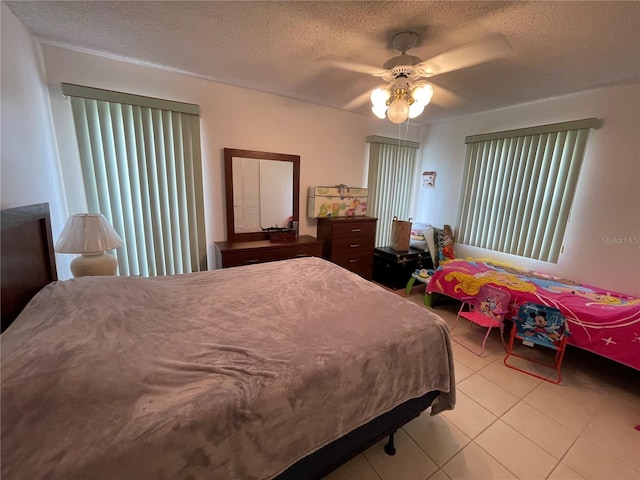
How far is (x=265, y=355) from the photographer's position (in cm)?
104

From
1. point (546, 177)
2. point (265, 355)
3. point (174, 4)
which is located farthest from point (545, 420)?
point (174, 4)

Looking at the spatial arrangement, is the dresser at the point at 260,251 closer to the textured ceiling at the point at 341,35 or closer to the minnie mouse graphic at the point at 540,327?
the textured ceiling at the point at 341,35

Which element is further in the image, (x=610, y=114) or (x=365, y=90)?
(x=365, y=90)

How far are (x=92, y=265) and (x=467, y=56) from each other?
2755mm

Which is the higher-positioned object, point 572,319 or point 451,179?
point 451,179

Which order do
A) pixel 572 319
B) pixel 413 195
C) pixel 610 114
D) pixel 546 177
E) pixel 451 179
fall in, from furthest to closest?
pixel 413 195 < pixel 451 179 < pixel 546 177 < pixel 610 114 < pixel 572 319

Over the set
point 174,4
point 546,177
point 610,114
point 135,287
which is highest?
point 174,4

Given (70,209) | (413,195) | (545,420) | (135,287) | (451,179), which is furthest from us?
(413,195)

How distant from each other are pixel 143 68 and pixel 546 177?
433cm

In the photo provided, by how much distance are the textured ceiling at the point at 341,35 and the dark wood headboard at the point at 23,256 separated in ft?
4.24

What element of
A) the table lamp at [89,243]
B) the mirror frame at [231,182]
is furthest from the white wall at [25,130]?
the mirror frame at [231,182]

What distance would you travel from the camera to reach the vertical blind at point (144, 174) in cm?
216

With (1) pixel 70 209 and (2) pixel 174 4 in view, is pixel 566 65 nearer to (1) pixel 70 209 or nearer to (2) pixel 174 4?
(2) pixel 174 4

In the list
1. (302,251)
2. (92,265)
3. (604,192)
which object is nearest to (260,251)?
(302,251)
